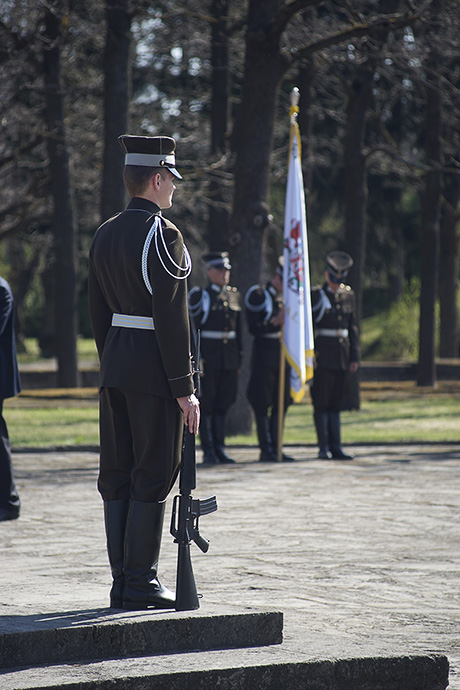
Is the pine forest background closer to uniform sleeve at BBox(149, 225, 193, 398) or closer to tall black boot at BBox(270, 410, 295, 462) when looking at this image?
tall black boot at BBox(270, 410, 295, 462)

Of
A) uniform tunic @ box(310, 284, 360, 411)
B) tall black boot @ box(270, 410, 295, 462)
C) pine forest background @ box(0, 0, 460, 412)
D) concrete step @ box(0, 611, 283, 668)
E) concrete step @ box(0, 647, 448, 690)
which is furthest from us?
pine forest background @ box(0, 0, 460, 412)

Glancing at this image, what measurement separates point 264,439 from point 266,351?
954 millimetres

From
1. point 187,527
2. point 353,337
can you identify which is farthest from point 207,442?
point 187,527

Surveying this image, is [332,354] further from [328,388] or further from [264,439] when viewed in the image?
[264,439]

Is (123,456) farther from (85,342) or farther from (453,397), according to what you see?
(85,342)

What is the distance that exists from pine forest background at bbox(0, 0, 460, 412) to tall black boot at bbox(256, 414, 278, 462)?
281cm

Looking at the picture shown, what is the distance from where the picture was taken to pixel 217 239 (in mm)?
23641

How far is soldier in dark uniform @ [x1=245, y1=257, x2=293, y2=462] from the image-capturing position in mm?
12375

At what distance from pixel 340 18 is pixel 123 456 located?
17.9m

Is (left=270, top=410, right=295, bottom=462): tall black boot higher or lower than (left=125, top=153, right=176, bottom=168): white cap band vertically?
lower

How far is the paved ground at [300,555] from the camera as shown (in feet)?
16.7

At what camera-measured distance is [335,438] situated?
12422 mm

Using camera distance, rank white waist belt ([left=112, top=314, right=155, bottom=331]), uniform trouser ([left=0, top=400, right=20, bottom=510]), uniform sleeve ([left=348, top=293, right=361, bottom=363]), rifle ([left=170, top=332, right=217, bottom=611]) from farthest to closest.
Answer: uniform sleeve ([left=348, top=293, right=361, bottom=363]) < uniform trouser ([left=0, top=400, right=20, bottom=510]) < white waist belt ([left=112, top=314, right=155, bottom=331]) < rifle ([left=170, top=332, right=217, bottom=611])

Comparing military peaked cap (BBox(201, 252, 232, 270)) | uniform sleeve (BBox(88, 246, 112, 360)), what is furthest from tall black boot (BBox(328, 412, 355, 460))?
uniform sleeve (BBox(88, 246, 112, 360))
